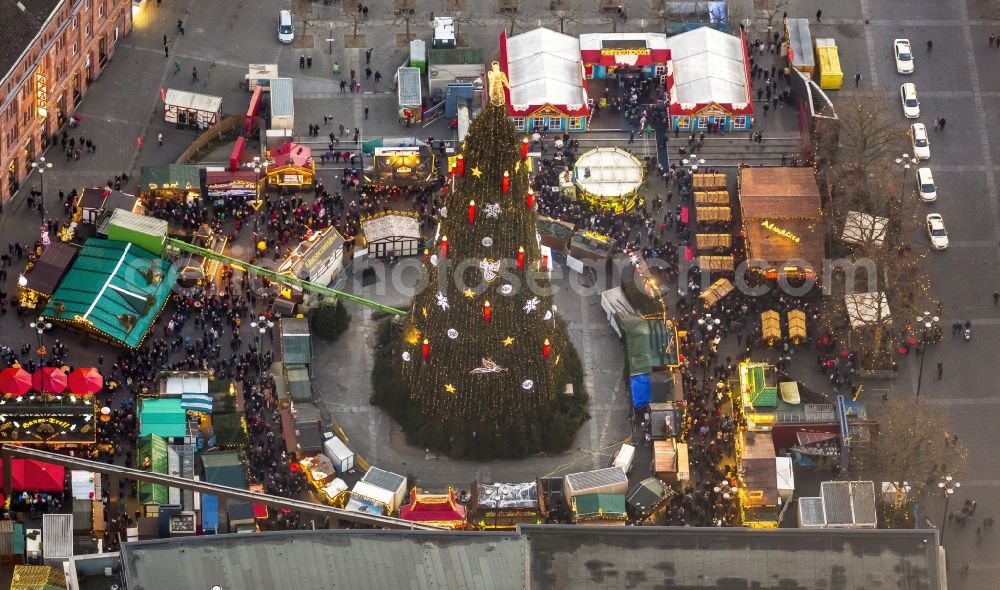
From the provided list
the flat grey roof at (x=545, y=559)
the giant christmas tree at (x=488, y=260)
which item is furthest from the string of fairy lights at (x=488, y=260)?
the flat grey roof at (x=545, y=559)

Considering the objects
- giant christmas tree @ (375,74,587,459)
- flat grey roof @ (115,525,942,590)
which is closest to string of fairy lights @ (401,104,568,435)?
giant christmas tree @ (375,74,587,459)

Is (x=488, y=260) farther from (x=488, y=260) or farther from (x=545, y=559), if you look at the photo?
(x=545, y=559)

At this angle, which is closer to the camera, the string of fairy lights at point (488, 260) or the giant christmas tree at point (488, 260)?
the giant christmas tree at point (488, 260)

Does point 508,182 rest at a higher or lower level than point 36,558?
higher

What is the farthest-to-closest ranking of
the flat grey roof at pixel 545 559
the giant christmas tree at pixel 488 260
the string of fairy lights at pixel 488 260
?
the string of fairy lights at pixel 488 260 → the giant christmas tree at pixel 488 260 → the flat grey roof at pixel 545 559

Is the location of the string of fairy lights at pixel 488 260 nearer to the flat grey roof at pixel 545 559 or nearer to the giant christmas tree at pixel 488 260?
the giant christmas tree at pixel 488 260

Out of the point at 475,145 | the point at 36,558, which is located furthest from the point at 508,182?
the point at 36,558

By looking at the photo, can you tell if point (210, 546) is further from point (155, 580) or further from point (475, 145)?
point (475, 145)

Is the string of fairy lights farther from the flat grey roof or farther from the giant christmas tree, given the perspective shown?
the flat grey roof
